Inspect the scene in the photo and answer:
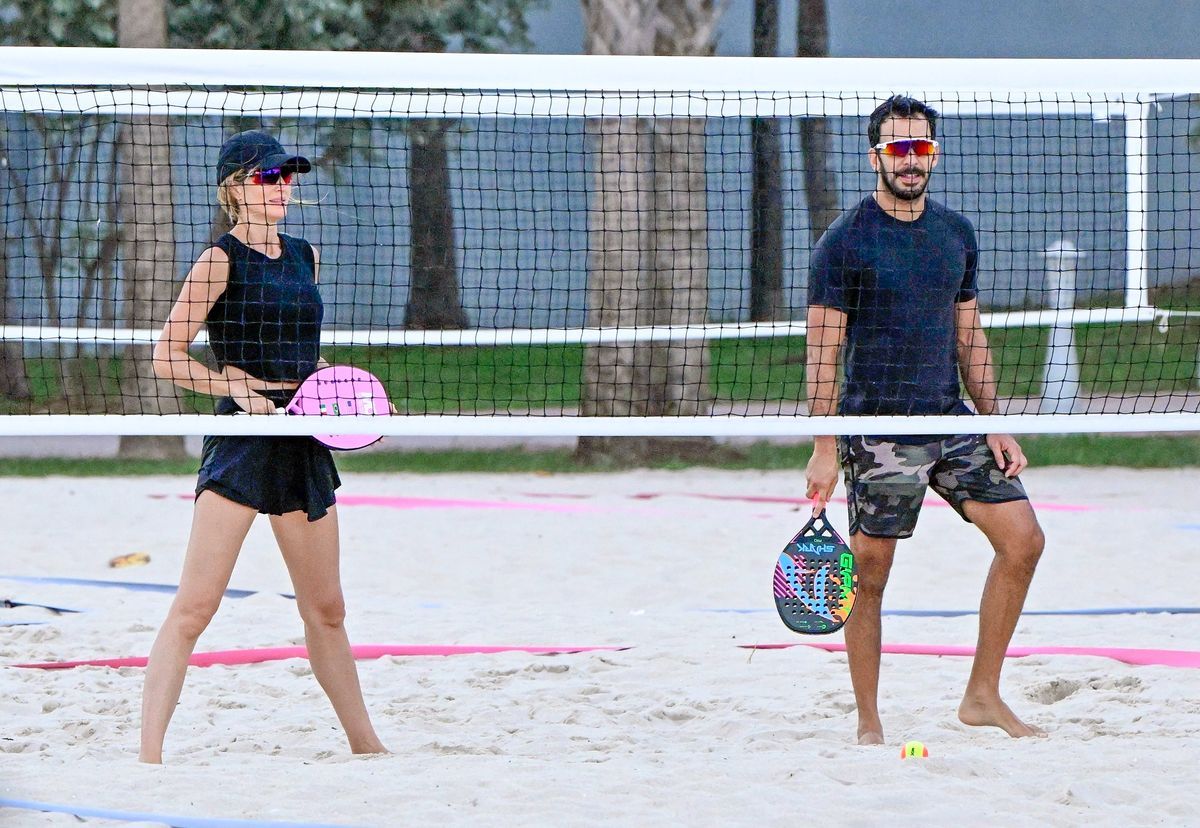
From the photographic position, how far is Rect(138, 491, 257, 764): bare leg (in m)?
4.11

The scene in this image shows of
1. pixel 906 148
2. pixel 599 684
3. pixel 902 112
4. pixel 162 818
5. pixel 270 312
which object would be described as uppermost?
pixel 902 112

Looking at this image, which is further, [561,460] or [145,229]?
[145,229]

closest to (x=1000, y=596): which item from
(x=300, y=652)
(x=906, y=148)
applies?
(x=906, y=148)

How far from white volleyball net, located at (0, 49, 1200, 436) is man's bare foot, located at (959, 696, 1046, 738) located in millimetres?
888

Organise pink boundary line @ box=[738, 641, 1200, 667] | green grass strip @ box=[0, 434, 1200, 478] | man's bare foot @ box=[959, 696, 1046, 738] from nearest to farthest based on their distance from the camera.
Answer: man's bare foot @ box=[959, 696, 1046, 738]
pink boundary line @ box=[738, 641, 1200, 667]
green grass strip @ box=[0, 434, 1200, 478]

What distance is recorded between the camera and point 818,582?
4605 mm

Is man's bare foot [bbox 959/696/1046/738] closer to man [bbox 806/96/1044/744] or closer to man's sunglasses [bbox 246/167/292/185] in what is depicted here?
man [bbox 806/96/1044/744]

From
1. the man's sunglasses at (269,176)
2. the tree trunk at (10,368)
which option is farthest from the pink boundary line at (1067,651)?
the tree trunk at (10,368)

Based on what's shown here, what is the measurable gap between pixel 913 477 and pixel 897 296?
1.75 ft

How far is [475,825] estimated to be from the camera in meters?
3.59

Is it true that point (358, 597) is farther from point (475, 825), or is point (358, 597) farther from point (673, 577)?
point (475, 825)

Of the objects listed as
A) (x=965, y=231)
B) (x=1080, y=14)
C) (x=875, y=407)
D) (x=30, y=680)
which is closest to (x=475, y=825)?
(x=875, y=407)

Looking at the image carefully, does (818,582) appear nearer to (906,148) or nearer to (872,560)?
(872,560)

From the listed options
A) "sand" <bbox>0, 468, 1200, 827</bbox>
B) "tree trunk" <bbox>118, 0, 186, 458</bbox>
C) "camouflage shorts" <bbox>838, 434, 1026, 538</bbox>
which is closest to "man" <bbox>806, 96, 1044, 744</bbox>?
"camouflage shorts" <bbox>838, 434, 1026, 538</bbox>
